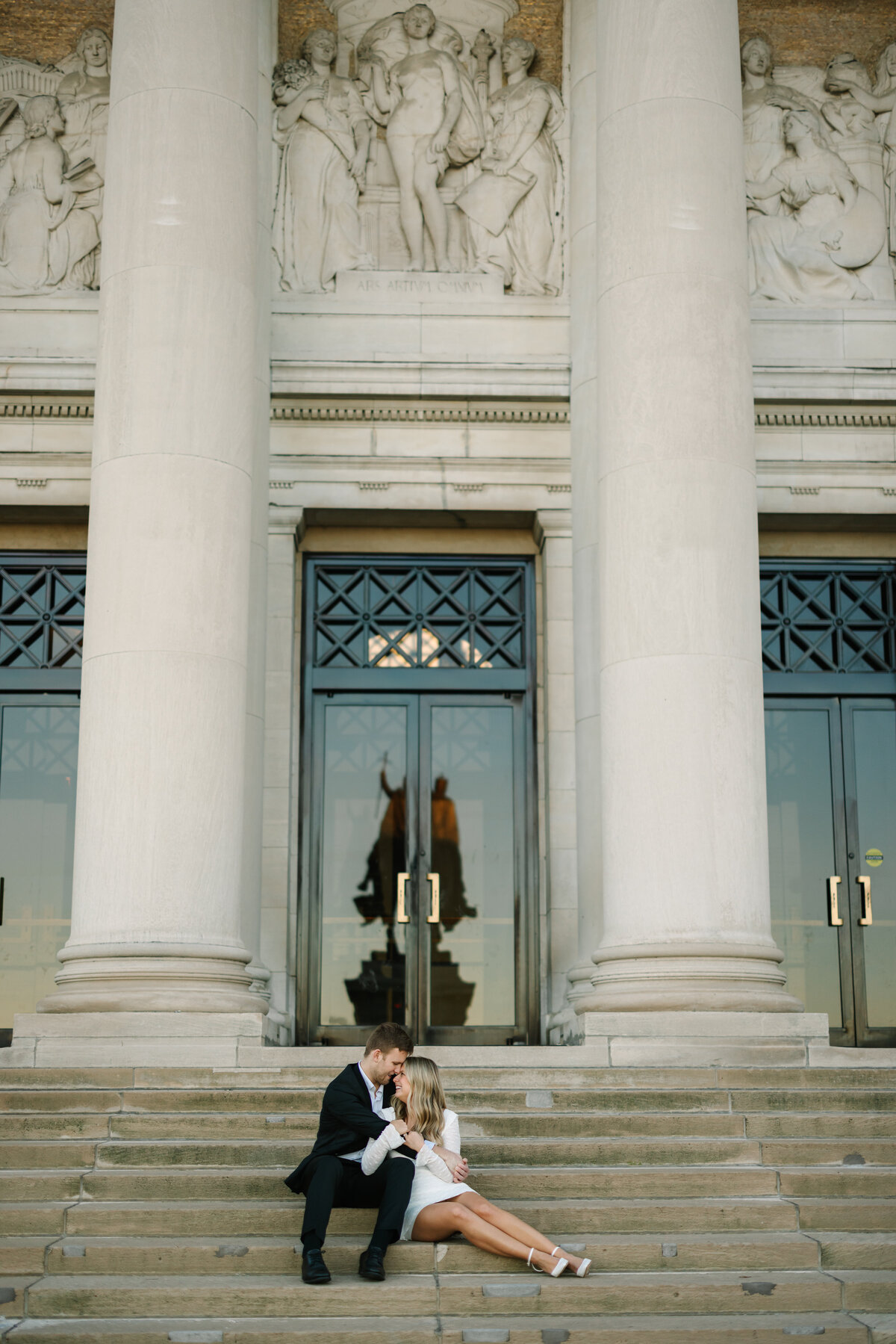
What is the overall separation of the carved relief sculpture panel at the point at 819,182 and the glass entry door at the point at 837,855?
515cm

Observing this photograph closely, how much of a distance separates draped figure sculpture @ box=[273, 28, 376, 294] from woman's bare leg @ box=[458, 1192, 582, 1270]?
39.7ft

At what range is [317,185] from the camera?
1831 centimetres

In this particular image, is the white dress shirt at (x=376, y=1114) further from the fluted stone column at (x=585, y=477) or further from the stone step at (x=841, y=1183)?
the fluted stone column at (x=585, y=477)

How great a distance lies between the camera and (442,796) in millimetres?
17953

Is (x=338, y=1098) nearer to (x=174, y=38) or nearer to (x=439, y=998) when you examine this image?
(x=439, y=998)

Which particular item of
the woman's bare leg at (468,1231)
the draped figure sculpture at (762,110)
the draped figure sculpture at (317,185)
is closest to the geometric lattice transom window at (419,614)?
the draped figure sculpture at (317,185)

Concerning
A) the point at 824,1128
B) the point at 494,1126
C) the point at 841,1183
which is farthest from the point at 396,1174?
the point at 824,1128

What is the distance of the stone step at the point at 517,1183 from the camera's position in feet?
31.9

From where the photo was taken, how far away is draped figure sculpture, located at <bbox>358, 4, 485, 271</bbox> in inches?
723

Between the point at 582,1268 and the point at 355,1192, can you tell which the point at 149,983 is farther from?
the point at 582,1268

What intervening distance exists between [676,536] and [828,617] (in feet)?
16.4

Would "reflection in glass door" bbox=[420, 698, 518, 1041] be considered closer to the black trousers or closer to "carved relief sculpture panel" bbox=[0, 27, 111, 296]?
"carved relief sculpture panel" bbox=[0, 27, 111, 296]

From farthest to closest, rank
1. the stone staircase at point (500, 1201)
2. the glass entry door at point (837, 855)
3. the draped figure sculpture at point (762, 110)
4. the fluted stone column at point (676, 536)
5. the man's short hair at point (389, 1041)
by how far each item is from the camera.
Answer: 1. the draped figure sculpture at point (762, 110)
2. the glass entry door at point (837, 855)
3. the fluted stone column at point (676, 536)
4. the man's short hair at point (389, 1041)
5. the stone staircase at point (500, 1201)

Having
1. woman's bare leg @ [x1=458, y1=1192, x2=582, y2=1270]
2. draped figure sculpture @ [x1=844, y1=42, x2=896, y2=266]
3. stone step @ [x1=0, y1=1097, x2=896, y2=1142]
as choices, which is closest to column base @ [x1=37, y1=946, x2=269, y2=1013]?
stone step @ [x1=0, y1=1097, x2=896, y2=1142]
